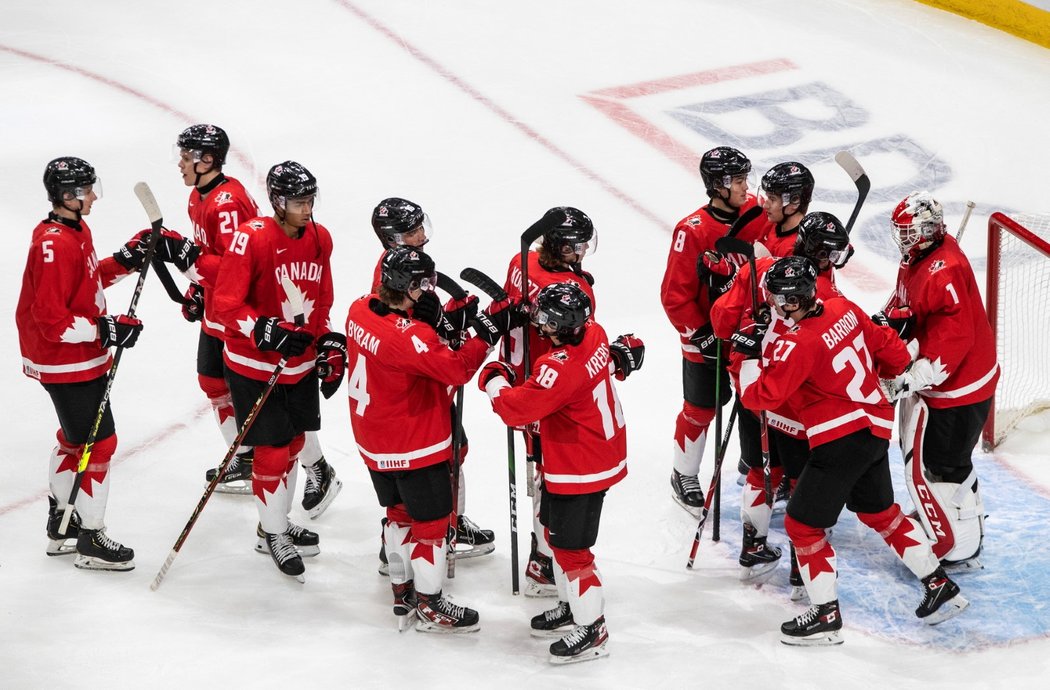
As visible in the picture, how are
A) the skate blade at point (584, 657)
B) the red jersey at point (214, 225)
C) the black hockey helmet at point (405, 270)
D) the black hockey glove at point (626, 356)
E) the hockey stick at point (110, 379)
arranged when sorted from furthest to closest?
the red jersey at point (214, 225), the hockey stick at point (110, 379), the skate blade at point (584, 657), the black hockey glove at point (626, 356), the black hockey helmet at point (405, 270)

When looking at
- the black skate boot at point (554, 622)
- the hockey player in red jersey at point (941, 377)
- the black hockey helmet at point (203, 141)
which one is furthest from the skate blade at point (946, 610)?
the black hockey helmet at point (203, 141)

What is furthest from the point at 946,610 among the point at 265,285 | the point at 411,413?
the point at 265,285

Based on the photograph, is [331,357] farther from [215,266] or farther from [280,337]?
[215,266]

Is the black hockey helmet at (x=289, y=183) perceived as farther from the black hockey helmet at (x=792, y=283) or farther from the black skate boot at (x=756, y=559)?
the black skate boot at (x=756, y=559)

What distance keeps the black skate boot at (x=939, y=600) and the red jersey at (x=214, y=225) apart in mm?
2493

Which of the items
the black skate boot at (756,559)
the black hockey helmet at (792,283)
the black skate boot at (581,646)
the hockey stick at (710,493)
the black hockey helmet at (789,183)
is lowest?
the black skate boot at (581,646)

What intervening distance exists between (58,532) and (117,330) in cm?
79

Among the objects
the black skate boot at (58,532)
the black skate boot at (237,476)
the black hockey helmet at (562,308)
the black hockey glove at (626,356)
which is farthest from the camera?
the black skate boot at (237,476)

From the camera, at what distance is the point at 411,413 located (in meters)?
3.84

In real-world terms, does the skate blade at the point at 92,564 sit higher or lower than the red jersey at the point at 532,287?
lower

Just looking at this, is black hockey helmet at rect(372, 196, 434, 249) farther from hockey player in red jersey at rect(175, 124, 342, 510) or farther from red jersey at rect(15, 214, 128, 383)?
red jersey at rect(15, 214, 128, 383)

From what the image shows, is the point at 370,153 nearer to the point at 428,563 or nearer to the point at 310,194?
the point at 310,194

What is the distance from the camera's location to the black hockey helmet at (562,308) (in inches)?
140

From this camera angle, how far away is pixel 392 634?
4043mm
